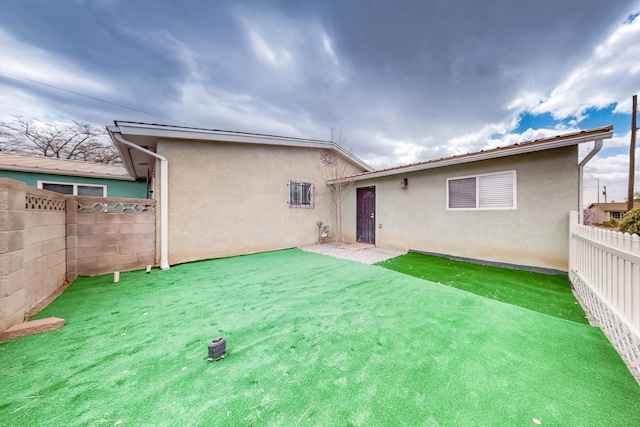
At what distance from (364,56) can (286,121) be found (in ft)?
26.0

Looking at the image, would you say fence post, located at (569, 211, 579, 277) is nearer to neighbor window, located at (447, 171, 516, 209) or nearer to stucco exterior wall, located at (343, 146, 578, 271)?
stucco exterior wall, located at (343, 146, 578, 271)

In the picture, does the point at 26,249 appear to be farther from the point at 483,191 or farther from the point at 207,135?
the point at 483,191

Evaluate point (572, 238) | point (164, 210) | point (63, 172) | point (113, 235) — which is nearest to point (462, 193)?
point (572, 238)

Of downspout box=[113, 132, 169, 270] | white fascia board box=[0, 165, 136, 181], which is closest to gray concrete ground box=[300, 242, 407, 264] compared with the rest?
downspout box=[113, 132, 169, 270]

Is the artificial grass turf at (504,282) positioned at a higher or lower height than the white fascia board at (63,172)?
lower

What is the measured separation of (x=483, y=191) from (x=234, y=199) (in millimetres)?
7095

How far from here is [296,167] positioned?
8461mm

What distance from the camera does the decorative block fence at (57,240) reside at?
2557 millimetres

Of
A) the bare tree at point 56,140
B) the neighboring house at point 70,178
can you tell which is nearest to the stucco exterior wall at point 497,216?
the neighboring house at point 70,178

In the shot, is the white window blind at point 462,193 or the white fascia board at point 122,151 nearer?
→ the white fascia board at point 122,151

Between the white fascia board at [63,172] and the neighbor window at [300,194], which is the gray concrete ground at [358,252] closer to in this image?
the neighbor window at [300,194]

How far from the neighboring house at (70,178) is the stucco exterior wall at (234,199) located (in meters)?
6.60

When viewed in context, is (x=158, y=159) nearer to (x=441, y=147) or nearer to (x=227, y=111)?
(x=227, y=111)

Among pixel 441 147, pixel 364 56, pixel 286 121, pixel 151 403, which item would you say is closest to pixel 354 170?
pixel 364 56
